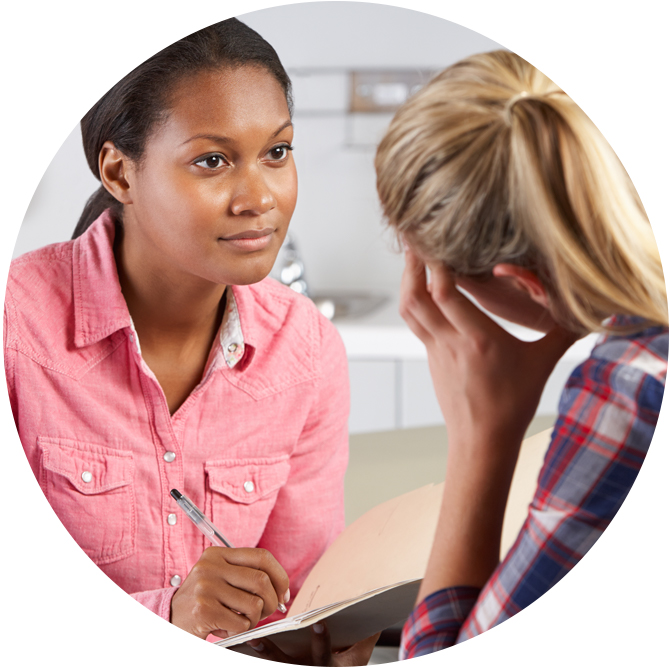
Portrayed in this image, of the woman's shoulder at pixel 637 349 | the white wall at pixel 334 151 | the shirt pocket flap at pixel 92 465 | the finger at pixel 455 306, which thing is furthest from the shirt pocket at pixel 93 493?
the woman's shoulder at pixel 637 349

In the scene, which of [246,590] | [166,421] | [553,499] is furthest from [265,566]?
[553,499]

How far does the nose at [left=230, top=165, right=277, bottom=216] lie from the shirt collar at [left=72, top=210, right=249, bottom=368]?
9cm

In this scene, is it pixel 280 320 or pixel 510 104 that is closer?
pixel 510 104

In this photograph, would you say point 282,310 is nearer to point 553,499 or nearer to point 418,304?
point 418,304

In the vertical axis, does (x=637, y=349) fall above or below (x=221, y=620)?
above

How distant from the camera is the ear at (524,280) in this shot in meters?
0.65

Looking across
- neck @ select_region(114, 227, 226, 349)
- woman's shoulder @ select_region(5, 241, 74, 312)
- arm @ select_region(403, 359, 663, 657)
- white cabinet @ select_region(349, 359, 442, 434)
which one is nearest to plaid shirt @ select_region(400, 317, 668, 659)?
arm @ select_region(403, 359, 663, 657)

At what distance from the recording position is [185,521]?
746mm

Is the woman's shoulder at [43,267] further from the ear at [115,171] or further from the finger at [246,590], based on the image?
the finger at [246,590]

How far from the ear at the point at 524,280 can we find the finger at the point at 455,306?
37 millimetres

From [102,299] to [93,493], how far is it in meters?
0.18

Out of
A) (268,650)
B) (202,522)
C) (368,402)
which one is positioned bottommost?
(268,650)

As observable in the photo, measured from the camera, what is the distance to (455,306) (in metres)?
0.68

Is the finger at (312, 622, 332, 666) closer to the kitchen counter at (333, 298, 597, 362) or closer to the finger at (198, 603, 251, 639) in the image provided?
the finger at (198, 603, 251, 639)
